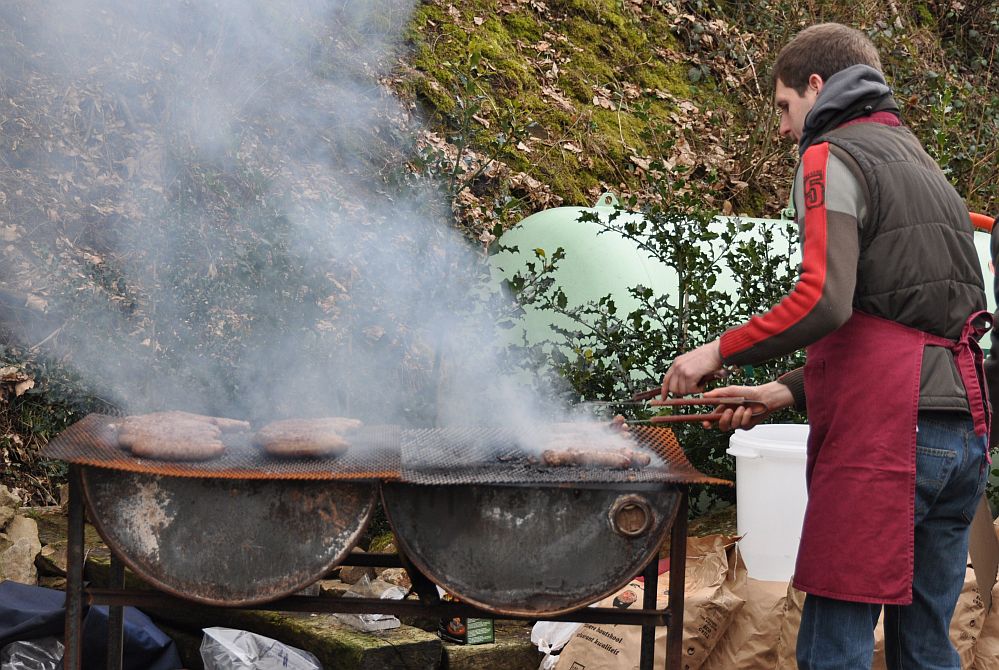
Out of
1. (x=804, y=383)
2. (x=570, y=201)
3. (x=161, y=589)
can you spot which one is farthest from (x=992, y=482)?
(x=161, y=589)

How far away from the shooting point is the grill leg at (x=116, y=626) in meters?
3.66

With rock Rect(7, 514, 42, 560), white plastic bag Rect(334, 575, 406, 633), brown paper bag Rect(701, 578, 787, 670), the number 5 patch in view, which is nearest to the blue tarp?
rock Rect(7, 514, 42, 560)

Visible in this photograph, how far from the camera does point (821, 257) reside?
2605 mm

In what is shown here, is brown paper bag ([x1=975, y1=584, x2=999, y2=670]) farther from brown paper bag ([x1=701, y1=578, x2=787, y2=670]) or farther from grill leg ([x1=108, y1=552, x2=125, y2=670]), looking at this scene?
grill leg ([x1=108, y1=552, x2=125, y2=670])

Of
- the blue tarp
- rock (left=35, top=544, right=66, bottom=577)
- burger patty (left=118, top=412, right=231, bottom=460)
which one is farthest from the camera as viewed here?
rock (left=35, top=544, right=66, bottom=577)

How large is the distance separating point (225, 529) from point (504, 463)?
89cm

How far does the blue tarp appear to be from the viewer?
148 inches

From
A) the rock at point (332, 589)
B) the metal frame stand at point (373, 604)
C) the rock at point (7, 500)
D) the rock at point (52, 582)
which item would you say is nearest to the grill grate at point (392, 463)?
the metal frame stand at point (373, 604)

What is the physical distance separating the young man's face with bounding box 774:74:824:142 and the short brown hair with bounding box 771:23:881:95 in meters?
0.01

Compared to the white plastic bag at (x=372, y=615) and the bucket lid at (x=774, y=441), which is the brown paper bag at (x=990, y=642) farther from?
the white plastic bag at (x=372, y=615)

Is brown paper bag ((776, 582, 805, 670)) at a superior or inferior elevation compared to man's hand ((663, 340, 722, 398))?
inferior

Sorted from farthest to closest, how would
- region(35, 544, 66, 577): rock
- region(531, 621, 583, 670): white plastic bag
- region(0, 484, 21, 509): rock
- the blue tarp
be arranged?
region(0, 484, 21, 509): rock
region(35, 544, 66, 577): rock
region(531, 621, 583, 670): white plastic bag
the blue tarp

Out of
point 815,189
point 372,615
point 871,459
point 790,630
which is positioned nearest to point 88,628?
point 372,615

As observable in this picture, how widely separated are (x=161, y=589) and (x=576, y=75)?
689 centimetres
